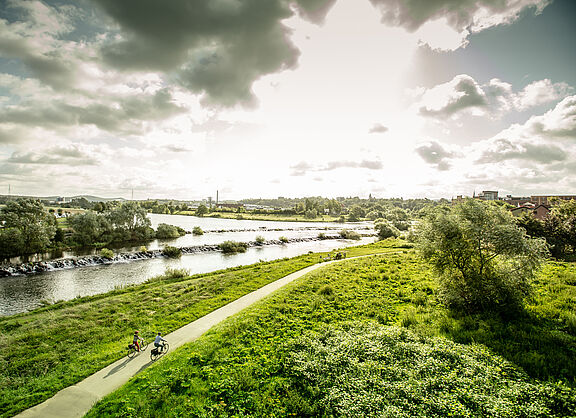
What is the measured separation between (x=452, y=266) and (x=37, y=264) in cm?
5331

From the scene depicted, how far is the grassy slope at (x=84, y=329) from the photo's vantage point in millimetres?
10438

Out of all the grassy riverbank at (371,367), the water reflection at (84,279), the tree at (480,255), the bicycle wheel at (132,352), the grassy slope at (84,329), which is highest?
the tree at (480,255)

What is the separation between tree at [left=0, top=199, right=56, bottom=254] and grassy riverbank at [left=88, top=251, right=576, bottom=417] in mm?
52400

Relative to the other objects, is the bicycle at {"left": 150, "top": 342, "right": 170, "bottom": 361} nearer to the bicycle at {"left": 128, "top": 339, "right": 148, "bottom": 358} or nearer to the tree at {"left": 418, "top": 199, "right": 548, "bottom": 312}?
the bicycle at {"left": 128, "top": 339, "right": 148, "bottom": 358}

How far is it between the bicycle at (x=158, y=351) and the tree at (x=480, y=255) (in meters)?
15.5

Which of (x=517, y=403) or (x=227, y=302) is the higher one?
(x=517, y=403)

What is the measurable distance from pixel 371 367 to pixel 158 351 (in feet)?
32.9

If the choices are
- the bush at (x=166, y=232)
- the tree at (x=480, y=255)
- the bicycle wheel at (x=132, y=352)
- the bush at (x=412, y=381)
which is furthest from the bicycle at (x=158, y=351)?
the bush at (x=166, y=232)

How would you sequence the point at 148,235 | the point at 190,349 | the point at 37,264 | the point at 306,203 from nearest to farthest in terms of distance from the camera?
the point at 190,349, the point at 37,264, the point at 148,235, the point at 306,203

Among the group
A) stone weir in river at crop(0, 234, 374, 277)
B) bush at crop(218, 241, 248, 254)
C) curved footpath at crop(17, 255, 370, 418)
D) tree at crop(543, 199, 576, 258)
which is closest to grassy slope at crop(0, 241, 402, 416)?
curved footpath at crop(17, 255, 370, 418)

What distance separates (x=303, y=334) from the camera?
12.4m

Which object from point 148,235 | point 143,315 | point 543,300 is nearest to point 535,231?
point 543,300

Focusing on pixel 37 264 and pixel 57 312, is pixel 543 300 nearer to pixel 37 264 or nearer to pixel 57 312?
pixel 57 312

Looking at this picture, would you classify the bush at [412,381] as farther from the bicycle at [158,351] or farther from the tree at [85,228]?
the tree at [85,228]
